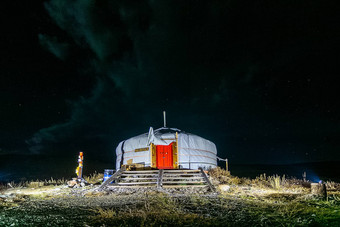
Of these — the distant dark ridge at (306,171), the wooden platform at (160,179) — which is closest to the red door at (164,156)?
the wooden platform at (160,179)

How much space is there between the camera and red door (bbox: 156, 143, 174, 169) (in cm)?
895

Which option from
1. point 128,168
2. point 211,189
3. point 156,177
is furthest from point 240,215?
point 128,168

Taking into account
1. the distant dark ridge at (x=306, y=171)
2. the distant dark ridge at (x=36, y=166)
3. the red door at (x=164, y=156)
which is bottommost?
the distant dark ridge at (x=306, y=171)

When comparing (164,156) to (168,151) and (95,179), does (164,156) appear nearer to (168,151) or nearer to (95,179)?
(168,151)

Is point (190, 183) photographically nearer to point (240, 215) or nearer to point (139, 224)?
point (240, 215)

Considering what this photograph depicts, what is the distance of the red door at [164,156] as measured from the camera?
895cm

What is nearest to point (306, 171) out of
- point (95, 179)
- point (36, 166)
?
point (95, 179)

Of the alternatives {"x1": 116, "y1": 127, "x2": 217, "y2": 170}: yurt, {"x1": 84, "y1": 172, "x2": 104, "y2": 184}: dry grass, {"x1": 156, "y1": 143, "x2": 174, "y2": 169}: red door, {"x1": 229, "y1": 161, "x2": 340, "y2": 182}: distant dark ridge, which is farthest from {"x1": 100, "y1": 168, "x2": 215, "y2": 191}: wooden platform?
{"x1": 229, "y1": 161, "x2": 340, "y2": 182}: distant dark ridge

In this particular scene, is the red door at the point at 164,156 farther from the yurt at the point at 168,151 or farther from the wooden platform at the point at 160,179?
the wooden platform at the point at 160,179

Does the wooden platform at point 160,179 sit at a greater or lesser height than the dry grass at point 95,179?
greater

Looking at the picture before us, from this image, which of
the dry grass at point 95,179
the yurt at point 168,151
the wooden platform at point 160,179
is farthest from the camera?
the yurt at point 168,151

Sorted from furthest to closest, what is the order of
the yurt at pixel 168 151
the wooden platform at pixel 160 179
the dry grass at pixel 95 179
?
the yurt at pixel 168 151, the dry grass at pixel 95 179, the wooden platform at pixel 160 179

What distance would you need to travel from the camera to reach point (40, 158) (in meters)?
25.1

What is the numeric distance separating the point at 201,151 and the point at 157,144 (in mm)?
2080
